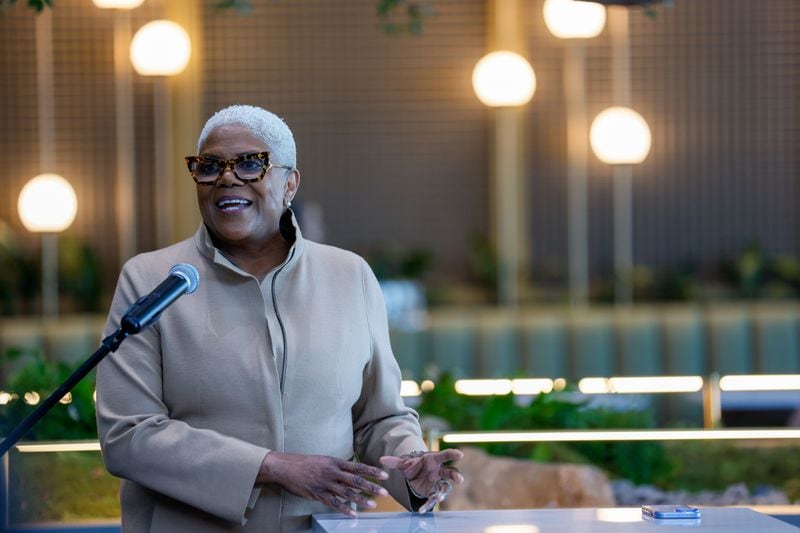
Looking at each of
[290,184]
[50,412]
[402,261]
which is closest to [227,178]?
[290,184]

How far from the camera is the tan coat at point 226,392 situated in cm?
218

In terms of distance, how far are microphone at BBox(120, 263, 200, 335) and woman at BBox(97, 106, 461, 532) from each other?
13.1 inches

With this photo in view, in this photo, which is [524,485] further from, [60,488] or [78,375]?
[78,375]

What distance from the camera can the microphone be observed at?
1797 millimetres

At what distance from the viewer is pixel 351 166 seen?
9438 mm

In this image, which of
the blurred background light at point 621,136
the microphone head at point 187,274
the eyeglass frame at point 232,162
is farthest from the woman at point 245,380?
the blurred background light at point 621,136

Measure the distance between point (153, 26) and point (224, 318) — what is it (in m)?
5.32

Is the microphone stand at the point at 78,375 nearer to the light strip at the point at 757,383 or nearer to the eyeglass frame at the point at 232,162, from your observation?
the eyeglass frame at the point at 232,162

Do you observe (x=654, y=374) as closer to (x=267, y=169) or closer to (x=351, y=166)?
(x=351, y=166)

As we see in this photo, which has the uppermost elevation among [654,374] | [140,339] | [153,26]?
[153,26]

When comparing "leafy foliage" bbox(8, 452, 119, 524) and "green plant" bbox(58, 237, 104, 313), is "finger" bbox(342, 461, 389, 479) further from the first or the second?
"green plant" bbox(58, 237, 104, 313)

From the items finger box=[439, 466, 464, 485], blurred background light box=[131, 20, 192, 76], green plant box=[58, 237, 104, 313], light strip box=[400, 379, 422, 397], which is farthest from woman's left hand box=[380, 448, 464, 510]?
green plant box=[58, 237, 104, 313]

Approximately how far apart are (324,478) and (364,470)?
0.25 feet

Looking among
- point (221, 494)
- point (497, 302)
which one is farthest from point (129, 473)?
point (497, 302)
